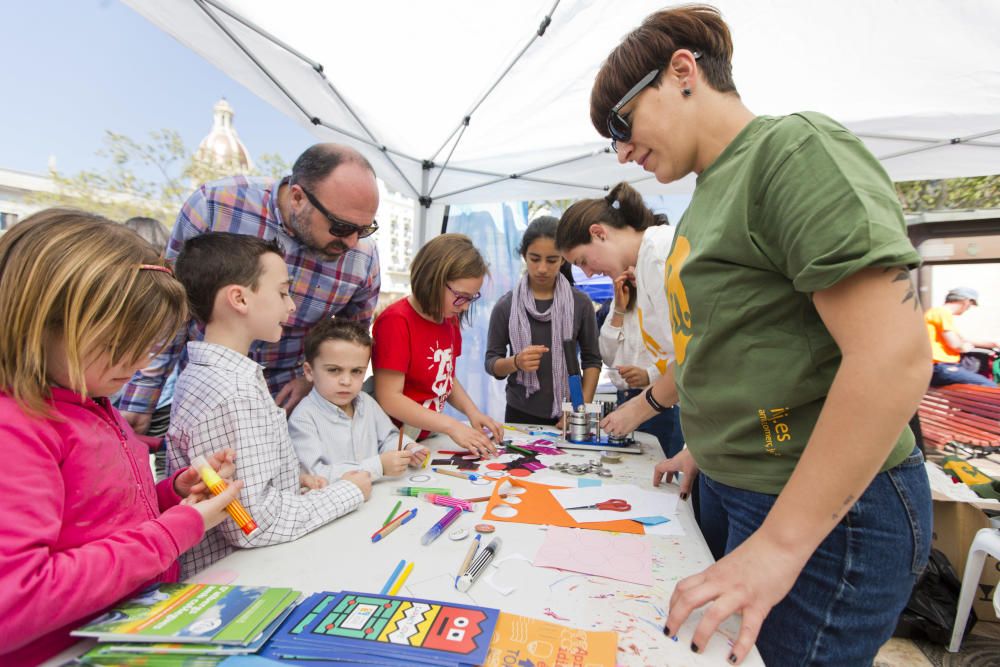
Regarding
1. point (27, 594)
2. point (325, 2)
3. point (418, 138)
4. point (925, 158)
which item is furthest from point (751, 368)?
point (925, 158)

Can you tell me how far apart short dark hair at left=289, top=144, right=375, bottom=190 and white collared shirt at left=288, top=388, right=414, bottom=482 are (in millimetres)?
723

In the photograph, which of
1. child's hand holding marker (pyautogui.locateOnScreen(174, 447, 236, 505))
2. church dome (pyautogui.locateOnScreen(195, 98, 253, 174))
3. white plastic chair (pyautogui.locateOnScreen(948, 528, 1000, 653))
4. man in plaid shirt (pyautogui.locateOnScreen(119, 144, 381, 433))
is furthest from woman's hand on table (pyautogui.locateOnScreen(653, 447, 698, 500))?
church dome (pyautogui.locateOnScreen(195, 98, 253, 174))

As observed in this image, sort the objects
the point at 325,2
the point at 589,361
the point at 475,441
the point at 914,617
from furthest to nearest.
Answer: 1. the point at 589,361
2. the point at 914,617
3. the point at 325,2
4. the point at 475,441

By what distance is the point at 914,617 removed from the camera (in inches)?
84.6

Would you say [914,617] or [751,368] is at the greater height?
[751,368]

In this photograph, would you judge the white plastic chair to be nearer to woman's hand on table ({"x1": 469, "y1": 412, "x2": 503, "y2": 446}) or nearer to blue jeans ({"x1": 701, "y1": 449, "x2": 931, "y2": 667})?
blue jeans ({"x1": 701, "y1": 449, "x2": 931, "y2": 667})

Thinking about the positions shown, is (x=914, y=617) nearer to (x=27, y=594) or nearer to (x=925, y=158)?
(x=925, y=158)

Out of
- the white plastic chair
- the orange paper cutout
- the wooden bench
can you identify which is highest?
the orange paper cutout

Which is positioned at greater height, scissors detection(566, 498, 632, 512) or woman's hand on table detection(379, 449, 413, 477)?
woman's hand on table detection(379, 449, 413, 477)

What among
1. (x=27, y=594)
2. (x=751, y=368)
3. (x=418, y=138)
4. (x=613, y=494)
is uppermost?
(x=418, y=138)

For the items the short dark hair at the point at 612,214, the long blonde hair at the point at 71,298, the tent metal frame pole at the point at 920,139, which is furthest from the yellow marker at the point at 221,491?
the tent metal frame pole at the point at 920,139

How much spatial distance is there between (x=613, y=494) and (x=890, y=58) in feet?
7.86

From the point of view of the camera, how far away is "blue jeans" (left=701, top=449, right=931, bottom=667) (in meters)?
0.68

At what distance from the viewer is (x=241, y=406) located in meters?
1.03
